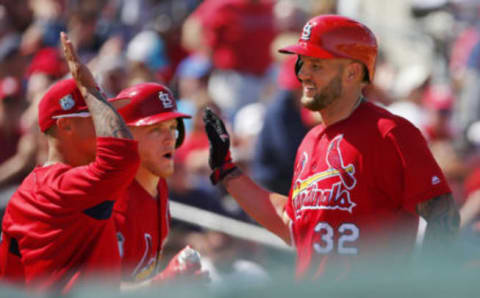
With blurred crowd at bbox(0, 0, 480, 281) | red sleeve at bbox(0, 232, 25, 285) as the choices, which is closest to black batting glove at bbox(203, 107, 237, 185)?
red sleeve at bbox(0, 232, 25, 285)

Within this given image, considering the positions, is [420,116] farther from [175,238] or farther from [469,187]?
[175,238]

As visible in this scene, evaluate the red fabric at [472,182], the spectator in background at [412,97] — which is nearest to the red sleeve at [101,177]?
the red fabric at [472,182]

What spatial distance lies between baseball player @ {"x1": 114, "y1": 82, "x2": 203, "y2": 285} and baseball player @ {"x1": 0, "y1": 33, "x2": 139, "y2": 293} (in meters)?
0.48

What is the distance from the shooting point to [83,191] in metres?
3.42

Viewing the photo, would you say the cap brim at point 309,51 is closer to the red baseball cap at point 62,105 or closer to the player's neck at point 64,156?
the red baseball cap at point 62,105

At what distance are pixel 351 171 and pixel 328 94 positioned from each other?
0.43 meters

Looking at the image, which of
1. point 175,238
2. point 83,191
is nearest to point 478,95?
point 175,238

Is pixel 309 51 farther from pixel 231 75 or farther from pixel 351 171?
pixel 231 75

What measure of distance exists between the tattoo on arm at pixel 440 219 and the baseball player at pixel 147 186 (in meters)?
1.38

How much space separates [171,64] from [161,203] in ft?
16.1

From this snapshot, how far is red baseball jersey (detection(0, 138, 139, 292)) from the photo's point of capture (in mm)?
3398

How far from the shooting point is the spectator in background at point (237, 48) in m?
8.79

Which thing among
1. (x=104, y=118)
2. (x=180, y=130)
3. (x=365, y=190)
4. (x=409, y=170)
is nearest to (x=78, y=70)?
(x=104, y=118)

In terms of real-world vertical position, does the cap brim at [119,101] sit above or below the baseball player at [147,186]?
above
